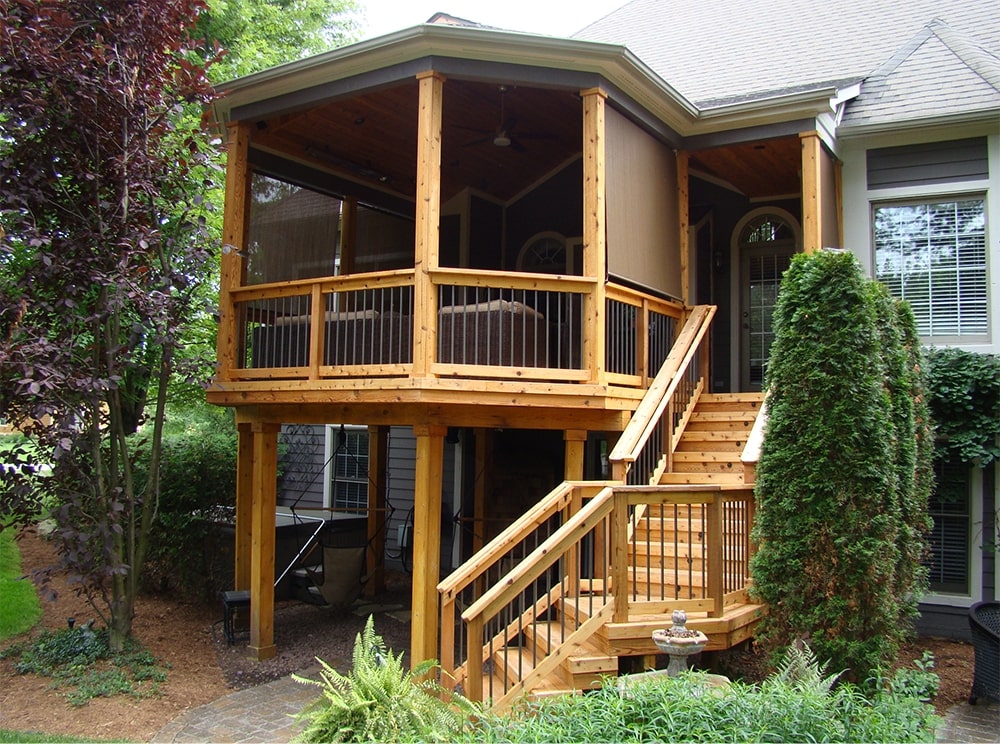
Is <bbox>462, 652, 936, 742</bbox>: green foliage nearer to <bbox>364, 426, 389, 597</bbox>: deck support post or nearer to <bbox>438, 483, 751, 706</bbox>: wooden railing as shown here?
<bbox>438, 483, 751, 706</bbox>: wooden railing

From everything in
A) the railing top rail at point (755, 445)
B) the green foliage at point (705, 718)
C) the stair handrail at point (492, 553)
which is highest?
the railing top rail at point (755, 445)

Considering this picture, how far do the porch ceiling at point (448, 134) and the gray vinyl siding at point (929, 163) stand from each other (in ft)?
11.1

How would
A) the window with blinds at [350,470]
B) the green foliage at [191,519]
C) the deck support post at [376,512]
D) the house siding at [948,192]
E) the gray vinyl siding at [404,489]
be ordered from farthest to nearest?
the window with blinds at [350,470], the gray vinyl siding at [404,489], the deck support post at [376,512], the green foliage at [191,519], the house siding at [948,192]

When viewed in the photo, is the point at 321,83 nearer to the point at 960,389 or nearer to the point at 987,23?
the point at 960,389

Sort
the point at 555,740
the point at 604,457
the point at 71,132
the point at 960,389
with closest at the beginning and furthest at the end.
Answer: the point at 555,740
the point at 71,132
the point at 960,389
the point at 604,457

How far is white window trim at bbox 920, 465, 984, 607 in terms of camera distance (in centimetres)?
841

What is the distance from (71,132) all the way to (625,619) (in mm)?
6189

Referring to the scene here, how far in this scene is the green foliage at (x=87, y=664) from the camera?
680cm

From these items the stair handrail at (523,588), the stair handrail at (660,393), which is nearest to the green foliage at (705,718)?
the stair handrail at (523,588)

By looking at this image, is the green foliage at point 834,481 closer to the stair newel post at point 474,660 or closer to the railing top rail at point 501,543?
the railing top rail at point 501,543

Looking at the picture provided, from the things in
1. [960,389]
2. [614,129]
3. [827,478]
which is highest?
[614,129]

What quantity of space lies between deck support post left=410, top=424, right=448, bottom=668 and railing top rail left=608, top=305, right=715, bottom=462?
1.56 metres

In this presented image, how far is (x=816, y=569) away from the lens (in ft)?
17.7

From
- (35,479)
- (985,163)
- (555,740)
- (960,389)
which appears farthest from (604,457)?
(555,740)
